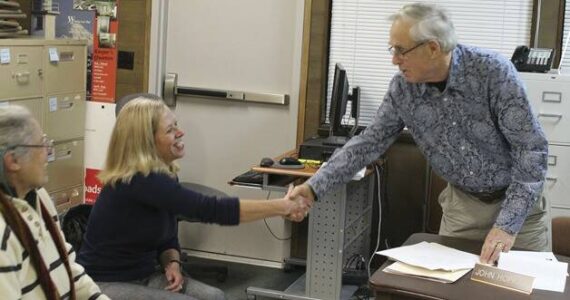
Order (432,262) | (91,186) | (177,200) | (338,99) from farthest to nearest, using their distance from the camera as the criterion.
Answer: (91,186), (338,99), (177,200), (432,262)

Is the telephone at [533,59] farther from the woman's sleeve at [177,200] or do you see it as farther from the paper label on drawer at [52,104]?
the paper label on drawer at [52,104]

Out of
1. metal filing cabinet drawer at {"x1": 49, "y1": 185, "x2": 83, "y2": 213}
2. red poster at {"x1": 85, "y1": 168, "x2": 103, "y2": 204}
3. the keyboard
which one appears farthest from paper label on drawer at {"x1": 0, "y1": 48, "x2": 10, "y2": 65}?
the keyboard

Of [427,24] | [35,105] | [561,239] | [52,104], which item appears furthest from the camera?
[52,104]

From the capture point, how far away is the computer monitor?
13.7ft

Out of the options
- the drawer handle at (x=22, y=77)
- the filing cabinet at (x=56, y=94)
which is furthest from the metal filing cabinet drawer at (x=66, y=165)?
the drawer handle at (x=22, y=77)

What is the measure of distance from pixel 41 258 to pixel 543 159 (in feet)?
4.97

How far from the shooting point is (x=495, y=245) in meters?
2.35

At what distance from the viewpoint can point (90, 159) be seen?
520 cm

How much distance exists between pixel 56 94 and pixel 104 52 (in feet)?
1.48

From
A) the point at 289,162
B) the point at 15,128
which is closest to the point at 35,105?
the point at 289,162

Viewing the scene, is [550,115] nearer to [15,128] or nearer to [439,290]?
[439,290]

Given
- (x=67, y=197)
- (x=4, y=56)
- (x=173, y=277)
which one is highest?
(x=4, y=56)

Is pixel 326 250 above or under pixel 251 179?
under

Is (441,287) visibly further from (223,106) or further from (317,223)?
(223,106)
